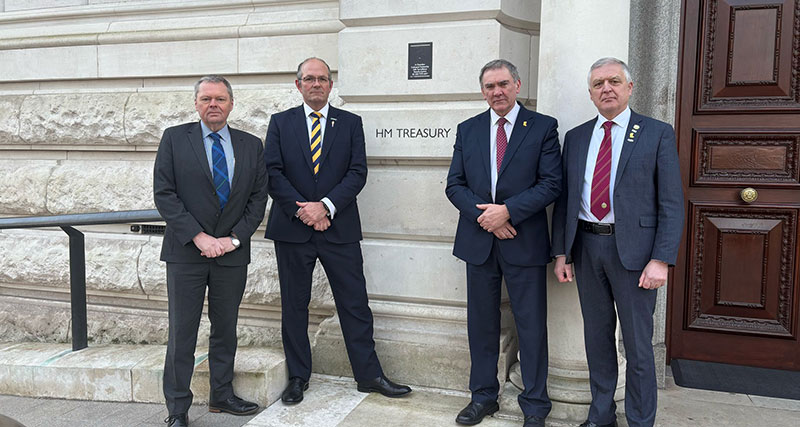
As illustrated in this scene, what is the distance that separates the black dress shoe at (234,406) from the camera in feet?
12.8

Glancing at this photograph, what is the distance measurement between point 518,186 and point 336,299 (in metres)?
1.39

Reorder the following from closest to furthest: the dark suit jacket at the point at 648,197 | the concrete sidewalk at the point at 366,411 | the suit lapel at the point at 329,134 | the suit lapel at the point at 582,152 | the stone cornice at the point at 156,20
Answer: the dark suit jacket at the point at 648,197
the suit lapel at the point at 582,152
the concrete sidewalk at the point at 366,411
the suit lapel at the point at 329,134
the stone cornice at the point at 156,20

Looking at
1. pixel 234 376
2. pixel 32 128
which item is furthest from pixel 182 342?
pixel 32 128

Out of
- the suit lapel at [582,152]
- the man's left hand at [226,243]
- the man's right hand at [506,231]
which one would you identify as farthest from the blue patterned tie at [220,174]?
the suit lapel at [582,152]

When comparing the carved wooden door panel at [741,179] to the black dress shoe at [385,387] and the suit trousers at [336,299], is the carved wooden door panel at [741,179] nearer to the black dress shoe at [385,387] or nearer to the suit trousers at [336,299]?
the black dress shoe at [385,387]

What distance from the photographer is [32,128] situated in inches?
217

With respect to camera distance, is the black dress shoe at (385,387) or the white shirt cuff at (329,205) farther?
the black dress shoe at (385,387)

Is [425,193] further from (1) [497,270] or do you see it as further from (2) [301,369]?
(2) [301,369]

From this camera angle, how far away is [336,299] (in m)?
4.17

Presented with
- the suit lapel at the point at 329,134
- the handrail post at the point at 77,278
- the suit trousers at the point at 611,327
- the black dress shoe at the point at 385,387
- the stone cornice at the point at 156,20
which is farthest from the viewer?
the stone cornice at the point at 156,20

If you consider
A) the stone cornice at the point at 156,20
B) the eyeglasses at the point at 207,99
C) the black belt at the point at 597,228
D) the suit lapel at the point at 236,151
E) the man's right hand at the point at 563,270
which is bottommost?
the man's right hand at the point at 563,270

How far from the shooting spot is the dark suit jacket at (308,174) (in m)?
3.96

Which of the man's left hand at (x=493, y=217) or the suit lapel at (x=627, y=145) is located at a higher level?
the suit lapel at (x=627, y=145)

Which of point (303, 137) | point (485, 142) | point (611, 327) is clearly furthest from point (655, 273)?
point (303, 137)
